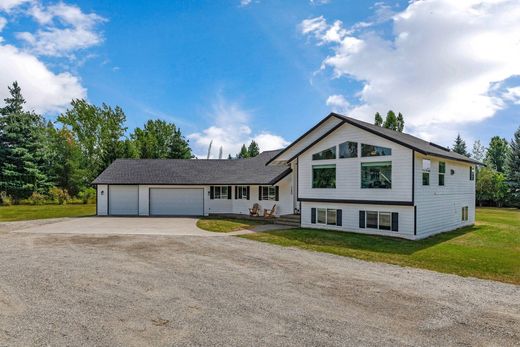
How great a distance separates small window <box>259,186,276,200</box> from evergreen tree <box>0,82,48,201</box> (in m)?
30.2

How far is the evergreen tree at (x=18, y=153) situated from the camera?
125ft

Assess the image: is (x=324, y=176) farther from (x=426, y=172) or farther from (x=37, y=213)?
(x=37, y=213)

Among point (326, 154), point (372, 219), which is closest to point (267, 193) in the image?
point (326, 154)

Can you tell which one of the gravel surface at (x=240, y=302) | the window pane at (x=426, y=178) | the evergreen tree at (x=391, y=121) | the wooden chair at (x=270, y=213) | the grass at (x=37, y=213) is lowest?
the grass at (x=37, y=213)

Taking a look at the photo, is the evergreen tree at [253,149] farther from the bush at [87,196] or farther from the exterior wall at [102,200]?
the exterior wall at [102,200]

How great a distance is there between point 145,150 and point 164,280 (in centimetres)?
4501

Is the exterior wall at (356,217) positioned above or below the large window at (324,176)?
below

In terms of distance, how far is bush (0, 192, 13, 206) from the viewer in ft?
118

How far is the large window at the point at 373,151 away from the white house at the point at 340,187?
0.05 meters

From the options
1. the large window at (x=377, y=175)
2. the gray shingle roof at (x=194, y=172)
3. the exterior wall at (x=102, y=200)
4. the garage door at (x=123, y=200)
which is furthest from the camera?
the garage door at (x=123, y=200)

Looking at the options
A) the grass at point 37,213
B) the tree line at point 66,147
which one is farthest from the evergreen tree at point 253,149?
the grass at point 37,213

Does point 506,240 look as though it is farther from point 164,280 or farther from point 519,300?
point 164,280

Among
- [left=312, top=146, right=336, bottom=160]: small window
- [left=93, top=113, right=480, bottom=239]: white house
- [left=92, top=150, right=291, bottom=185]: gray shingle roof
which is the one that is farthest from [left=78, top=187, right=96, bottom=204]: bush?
[left=312, top=146, right=336, bottom=160]: small window

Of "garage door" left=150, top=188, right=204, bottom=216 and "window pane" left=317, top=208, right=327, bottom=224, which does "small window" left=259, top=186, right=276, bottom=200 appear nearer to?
"garage door" left=150, top=188, right=204, bottom=216
